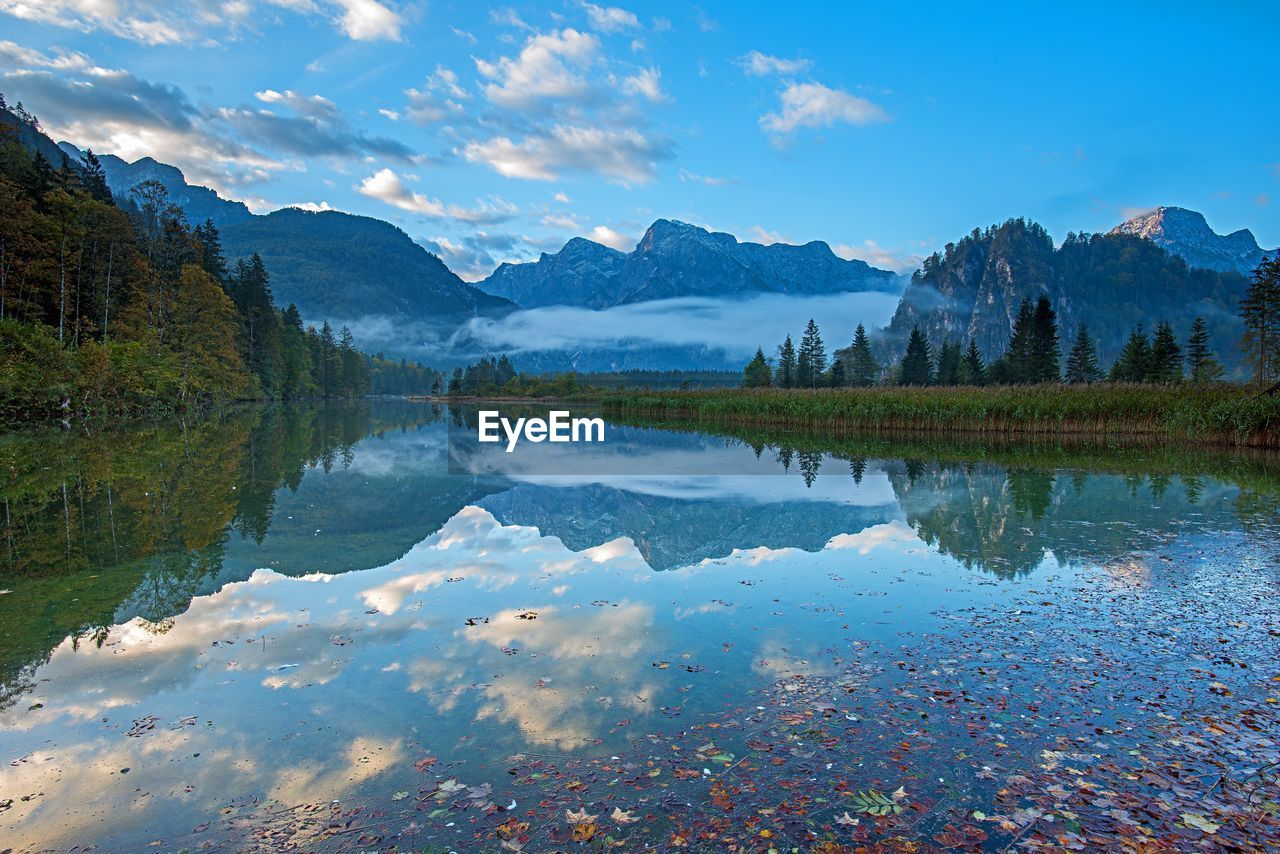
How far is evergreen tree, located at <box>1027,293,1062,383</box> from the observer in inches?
3706

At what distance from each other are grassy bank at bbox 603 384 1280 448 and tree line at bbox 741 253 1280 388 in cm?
1416

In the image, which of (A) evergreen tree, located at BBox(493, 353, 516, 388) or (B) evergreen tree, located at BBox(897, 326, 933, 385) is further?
(A) evergreen tree, located at BBox(493, 353, 516, 388)

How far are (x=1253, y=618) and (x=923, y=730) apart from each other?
5.82 metres

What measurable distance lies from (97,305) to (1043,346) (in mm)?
106882

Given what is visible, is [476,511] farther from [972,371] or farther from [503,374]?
[503,374]

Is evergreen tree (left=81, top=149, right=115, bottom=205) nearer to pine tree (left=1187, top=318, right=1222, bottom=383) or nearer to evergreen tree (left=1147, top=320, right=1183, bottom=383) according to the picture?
evergreen tree (left=1147, top=320, right=1183, bottom=383)

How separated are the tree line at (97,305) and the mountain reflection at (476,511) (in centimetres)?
1362

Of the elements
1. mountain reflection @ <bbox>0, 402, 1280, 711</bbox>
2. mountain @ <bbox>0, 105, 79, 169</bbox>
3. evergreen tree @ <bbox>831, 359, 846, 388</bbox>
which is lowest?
mountain reflection @ <bbox>0, 402, 1280, 711</bbox>

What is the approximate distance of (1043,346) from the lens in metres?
96.2

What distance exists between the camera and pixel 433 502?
18656 millimetres

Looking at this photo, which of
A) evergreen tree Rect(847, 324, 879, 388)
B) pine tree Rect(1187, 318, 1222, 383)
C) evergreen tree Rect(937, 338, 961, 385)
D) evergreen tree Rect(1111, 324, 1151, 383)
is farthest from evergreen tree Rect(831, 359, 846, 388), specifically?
pine tree Rect(1187, 318, 1222, 383)

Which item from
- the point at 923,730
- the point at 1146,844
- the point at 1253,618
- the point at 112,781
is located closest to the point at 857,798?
the point at 923,730

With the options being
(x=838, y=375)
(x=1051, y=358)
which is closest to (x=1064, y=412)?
(x=1051, y=358)

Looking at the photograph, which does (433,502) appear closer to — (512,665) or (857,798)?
(512,665)
